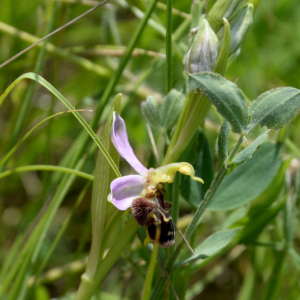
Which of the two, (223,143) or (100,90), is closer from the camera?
(223,143)

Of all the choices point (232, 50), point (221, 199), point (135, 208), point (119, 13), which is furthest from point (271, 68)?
point (135, 208)

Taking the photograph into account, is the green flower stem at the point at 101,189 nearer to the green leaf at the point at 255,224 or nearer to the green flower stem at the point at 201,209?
the green flower stem at the point at 201,209

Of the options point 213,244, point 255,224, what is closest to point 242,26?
point 213,244

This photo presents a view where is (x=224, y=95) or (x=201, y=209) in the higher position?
(x=224, y=95)

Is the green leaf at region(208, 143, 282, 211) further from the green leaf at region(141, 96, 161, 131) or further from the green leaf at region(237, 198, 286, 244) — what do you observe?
the green leaf at region(141, 96, 161, 131)

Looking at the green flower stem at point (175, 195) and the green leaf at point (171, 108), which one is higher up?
the green leaf at point (171, 108)

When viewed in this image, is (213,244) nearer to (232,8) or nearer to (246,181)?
(246,181)

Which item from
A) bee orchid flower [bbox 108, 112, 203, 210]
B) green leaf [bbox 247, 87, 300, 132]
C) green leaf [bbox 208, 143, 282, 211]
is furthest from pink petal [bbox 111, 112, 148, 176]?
green leaf [bbox 208, 143, 282, 211]

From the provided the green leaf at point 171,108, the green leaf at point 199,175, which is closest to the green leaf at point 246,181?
the green leaf at point 199,175
